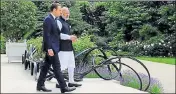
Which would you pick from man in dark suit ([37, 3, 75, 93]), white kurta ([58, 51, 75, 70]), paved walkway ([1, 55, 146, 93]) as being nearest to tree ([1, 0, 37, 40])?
paved walkway ([1, 55, 146, 93])

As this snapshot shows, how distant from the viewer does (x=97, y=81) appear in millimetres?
8922

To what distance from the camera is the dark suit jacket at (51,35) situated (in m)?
6.80

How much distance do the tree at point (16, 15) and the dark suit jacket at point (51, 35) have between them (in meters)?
9.46

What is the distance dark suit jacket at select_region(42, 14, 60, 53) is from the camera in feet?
22.3

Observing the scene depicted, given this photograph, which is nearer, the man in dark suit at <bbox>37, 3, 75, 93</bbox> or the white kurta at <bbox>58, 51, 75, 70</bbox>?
the man in dark suit at <bbox>37, 3, 75, 93</bbox>

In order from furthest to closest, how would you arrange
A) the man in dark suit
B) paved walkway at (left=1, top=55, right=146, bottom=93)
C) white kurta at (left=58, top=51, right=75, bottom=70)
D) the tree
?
the tree < white kurta at (left=58, top=51, right=75, bottom=70) < paved walkway at (left=1, top=55, right=146, bottom=93) < the man in dark suit

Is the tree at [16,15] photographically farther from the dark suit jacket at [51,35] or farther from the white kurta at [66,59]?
the dark suit jacket at [51,35]

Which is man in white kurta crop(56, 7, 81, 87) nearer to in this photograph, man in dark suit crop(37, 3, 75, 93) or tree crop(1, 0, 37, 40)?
man in dark suit crop(37, 3, 75, 93)

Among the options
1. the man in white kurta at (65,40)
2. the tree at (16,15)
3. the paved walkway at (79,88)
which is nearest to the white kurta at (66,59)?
Result: the man in white kurta at (65,40)

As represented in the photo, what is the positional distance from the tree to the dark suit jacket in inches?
372

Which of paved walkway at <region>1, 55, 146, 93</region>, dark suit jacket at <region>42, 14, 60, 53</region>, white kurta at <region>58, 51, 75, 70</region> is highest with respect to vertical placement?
dark suit jacket at <region>42, 14, 60, 53</region>

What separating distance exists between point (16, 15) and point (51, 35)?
960 cm

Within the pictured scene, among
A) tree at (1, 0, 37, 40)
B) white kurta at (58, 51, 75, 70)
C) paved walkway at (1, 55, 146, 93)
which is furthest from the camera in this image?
tree at (1, 0, 37, 40)

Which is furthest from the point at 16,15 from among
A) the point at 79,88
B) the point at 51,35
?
the point at 51,35
